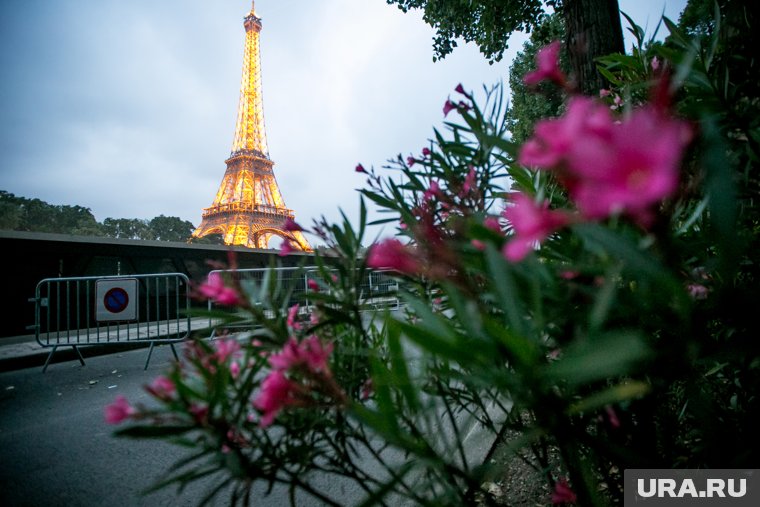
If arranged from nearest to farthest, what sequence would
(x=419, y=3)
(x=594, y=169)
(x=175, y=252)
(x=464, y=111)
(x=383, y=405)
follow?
(x=594, y=169)
(x=383, y=405)
(x=464, y=111)
(x=419, y=3)
(x=175, y=252)

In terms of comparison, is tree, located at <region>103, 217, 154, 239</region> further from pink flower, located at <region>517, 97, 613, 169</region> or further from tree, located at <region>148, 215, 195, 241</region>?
pink flower, located at <region>517, 97, 613, 169</region>

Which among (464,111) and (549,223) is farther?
(464,111)

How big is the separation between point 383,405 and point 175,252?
7968 millimetres

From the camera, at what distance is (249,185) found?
23.2 m


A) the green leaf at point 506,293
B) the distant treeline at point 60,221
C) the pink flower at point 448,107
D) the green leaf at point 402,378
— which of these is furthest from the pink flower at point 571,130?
the distant treeline at point 60,221

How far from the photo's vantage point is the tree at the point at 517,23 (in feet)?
7.01

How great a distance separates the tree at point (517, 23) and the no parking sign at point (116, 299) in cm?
468

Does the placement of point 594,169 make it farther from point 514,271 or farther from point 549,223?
point 514,271

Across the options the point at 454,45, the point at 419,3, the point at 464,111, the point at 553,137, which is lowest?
the point at 553,137

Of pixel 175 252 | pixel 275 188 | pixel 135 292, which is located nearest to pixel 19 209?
pixel 275 188

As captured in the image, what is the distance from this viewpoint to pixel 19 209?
27156 millimetres

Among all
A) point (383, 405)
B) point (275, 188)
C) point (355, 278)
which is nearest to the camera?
point (383, 405)

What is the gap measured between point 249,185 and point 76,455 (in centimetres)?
2318

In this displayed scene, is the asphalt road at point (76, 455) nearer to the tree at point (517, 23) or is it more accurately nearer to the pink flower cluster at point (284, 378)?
the pink flower cluster at point (284, 378)
